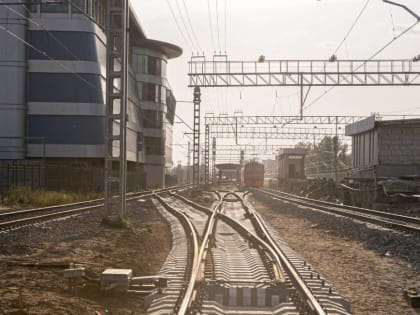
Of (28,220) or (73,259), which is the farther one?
(28,220)

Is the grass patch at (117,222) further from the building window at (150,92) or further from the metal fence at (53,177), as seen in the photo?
the building window at (150,92)

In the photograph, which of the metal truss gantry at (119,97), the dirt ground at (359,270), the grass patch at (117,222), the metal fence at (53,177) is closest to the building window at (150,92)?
the metal fence at (53,177)

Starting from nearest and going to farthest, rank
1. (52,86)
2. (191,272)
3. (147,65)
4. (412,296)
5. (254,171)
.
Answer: (412,296) → (191,272) → (52,86) → (254,171) → (147,65)

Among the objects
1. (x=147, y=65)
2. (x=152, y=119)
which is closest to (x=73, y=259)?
(x=147, y=65)

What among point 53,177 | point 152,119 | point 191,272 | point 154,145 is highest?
point 152,119

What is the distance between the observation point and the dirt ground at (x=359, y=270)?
8.27 metres

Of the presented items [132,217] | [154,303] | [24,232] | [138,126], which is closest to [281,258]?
[154,303]

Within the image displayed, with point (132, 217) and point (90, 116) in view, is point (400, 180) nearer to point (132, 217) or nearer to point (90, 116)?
point (132, 217)

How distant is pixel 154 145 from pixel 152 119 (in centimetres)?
336

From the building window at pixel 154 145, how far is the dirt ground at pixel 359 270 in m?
57.1

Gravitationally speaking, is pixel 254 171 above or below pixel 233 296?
above

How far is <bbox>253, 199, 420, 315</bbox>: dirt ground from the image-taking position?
8273 millimetres

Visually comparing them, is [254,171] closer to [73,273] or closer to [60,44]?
[60,44]

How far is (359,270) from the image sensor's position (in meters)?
11.3
